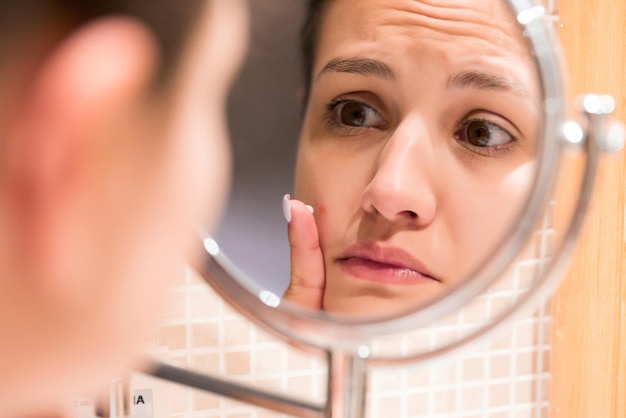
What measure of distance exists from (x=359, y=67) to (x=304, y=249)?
134mm

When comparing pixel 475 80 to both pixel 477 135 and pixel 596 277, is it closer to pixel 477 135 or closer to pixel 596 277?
pixel 477 135

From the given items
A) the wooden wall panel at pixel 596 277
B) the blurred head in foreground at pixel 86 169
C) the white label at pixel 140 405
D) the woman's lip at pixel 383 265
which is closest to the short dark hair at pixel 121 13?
the blurred head in foreground at pixel 86 169

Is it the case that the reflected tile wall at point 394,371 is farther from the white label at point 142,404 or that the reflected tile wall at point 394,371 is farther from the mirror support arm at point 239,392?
the mirror support arm at point 239,392

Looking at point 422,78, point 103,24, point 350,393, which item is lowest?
point 350,393

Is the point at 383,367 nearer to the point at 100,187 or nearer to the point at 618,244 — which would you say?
the point at 100,187

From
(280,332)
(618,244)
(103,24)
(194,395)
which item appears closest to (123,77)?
(103,24)

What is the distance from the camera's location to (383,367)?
0.47 meters

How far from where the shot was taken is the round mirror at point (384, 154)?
19.6 inches

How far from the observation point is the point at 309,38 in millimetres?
540

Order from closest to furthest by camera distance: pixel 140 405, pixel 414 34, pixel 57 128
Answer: pixel 57 128 → pixel 414 34 → pixel 140 405

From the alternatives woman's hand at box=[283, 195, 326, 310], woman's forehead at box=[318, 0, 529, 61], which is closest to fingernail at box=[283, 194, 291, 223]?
woman's hand at box=[283, 195, 326, 310]

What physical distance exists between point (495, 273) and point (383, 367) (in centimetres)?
9

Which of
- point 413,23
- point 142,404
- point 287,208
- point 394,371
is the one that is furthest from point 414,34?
point 142,404

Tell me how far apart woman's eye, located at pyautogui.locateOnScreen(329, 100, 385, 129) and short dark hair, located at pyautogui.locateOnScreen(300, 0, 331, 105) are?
2 centimetres
